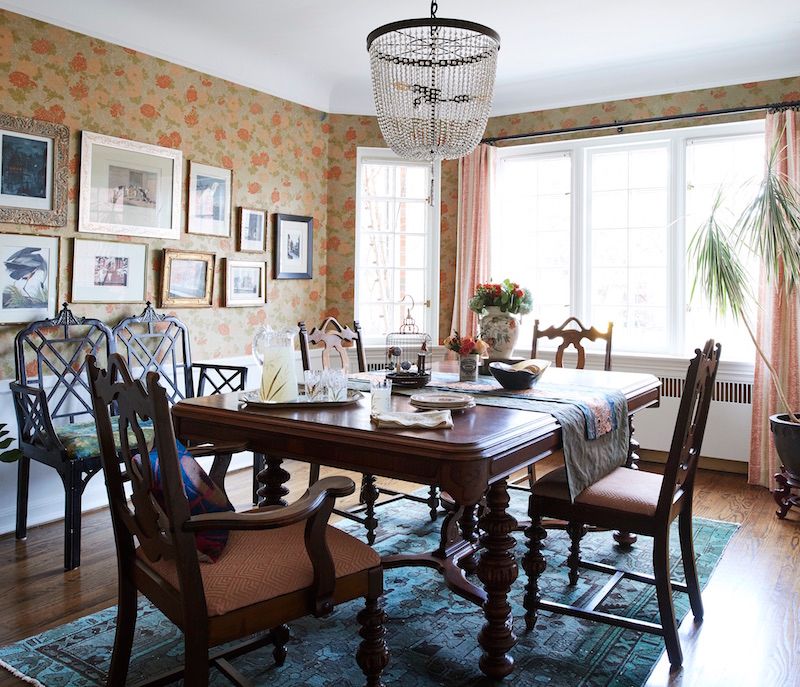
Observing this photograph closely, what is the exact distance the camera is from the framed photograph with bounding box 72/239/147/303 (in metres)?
3.81

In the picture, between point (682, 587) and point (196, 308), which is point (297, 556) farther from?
point (196, 308)

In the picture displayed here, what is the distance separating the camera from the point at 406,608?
2.71 m

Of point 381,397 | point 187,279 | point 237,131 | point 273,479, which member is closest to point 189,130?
point 237,131

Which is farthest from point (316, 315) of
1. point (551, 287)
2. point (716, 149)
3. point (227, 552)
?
point (227, 552)

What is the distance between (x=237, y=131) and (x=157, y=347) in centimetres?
156

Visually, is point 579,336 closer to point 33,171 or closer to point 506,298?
point 506,298

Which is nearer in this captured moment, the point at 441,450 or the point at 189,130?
the point at 441,450

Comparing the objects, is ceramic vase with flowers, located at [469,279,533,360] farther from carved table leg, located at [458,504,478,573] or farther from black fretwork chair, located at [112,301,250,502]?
black fretwork chair, located at [112,301,250,502]

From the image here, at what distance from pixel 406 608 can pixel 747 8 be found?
361 centimetres

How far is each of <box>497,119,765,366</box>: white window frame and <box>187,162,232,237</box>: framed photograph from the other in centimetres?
227

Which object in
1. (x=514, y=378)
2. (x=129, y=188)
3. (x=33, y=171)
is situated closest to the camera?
(x=514, y=378)

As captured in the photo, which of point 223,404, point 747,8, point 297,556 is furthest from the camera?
point 747,8

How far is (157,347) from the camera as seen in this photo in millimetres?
4184

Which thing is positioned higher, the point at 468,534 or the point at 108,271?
the point at 108,271
